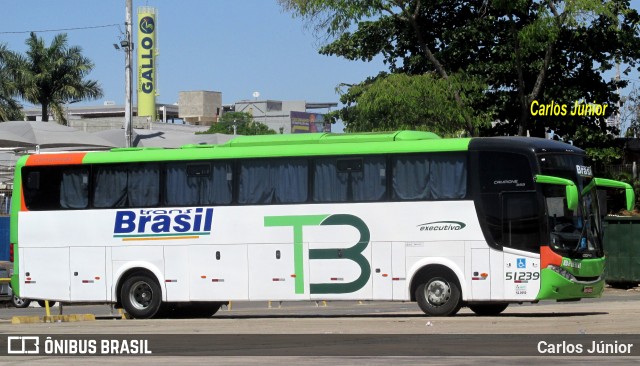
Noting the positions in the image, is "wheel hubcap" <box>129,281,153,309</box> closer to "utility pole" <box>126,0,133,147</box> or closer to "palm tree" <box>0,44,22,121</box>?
"utility pole" <box>126,0,133,147</box>

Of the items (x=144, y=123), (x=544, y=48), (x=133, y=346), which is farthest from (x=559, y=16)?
(x=144, y=123)

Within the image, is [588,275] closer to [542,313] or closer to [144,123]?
[542,313]

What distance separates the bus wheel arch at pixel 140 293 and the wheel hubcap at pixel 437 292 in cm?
589

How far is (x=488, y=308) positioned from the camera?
24531 mm

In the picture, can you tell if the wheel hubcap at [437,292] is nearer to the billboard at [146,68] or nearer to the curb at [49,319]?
the curb at [49,319]

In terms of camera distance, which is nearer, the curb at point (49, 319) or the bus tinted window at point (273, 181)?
the bus tinted window at point (273, 181)

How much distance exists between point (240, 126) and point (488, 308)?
129823mm

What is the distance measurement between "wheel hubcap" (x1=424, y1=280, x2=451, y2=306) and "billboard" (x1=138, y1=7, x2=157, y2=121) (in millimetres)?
96433

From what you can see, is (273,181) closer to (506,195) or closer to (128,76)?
(506,195)

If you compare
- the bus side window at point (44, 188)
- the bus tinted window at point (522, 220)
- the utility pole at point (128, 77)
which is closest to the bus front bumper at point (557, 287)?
the bus tinted window at point (522, 220)

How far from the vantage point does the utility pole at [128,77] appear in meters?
40.6

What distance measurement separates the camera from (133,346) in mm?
16312

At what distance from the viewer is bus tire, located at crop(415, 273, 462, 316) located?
75.7ft

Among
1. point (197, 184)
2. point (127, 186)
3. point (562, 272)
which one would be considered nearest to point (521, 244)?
point (562, 272)
